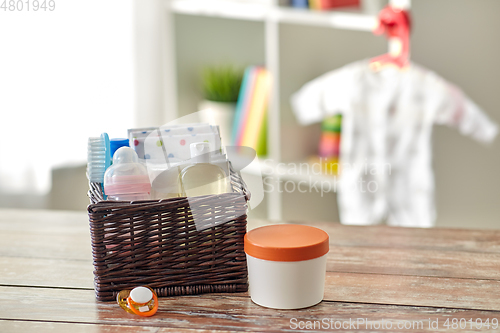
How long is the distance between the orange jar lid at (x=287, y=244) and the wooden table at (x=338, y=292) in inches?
3.0

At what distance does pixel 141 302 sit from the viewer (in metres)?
0.65

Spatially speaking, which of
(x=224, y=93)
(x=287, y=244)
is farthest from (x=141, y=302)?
(x=224, y=93)

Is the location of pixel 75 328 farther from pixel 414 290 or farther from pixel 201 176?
pixel 414 290

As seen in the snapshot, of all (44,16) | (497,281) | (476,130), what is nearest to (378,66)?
(476,130)

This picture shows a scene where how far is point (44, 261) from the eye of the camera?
0.86 m

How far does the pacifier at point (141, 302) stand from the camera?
2.10 feet

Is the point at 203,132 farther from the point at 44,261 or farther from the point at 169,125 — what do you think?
the point at 44,261

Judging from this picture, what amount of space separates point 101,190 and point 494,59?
1.44 m

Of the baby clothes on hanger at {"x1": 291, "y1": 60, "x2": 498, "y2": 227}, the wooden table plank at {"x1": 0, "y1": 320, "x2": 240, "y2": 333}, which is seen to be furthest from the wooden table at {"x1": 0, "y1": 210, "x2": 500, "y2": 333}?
the baby clothes on hanger at {"x1": 291, "y1": 60, "x2": 498, "y2": 227}

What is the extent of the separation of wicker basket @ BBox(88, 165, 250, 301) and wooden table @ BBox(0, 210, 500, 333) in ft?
0.09

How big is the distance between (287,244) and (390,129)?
112cm

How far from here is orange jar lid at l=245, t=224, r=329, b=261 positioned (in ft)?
2.07

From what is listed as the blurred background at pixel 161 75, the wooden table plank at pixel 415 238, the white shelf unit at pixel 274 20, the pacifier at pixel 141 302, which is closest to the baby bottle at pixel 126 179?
the pacifier at pixel 141 302

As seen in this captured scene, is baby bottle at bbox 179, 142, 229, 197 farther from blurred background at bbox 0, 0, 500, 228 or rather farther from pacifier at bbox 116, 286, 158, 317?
blurred background at bbox 0, 0, 500, 228
